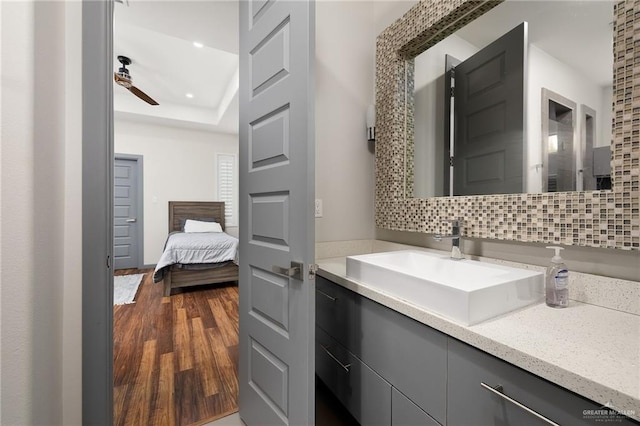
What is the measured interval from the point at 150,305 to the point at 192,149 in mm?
3341

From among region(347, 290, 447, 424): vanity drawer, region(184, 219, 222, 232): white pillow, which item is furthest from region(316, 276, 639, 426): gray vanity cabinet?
region(184, 219, 222, 232): white pillow

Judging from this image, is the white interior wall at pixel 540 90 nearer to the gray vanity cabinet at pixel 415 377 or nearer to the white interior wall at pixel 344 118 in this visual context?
the gray vanity cabinet at pixel 415 377

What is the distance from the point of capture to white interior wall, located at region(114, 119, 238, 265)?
5.05 m

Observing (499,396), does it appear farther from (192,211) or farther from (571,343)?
(192,211)

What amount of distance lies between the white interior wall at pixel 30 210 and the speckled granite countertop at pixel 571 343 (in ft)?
3.55

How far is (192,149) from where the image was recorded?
547 centimetres

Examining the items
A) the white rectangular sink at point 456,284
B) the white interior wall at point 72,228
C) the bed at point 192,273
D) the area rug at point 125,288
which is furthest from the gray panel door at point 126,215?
the white rectangular sink at point 456,284

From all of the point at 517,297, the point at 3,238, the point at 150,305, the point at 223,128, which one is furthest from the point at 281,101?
the point at 223,128

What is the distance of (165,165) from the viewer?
5.25m

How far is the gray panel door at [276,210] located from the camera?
3.28 feet

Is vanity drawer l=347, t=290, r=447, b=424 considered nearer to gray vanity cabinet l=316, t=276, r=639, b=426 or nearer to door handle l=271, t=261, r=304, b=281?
gray vanity cabinet l=316, t=276, r=639, b=426

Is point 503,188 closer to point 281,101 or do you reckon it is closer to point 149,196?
point 281,101

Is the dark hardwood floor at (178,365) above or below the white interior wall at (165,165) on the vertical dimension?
below

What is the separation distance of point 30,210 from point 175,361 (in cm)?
177
